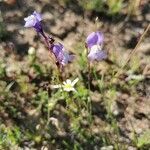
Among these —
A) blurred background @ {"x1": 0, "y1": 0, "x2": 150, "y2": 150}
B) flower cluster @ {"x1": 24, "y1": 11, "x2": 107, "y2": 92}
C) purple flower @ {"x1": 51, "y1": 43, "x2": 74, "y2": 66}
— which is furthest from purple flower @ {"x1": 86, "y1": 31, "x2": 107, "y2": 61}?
blurred background @ {"x1": 0, "y1": 0, "x2": 150, "y2": 150}

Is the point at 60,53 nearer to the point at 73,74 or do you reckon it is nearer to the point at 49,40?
Answer: the point at 49,40

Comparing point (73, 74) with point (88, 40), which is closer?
point (88, 40)

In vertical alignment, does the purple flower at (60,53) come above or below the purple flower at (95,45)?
above

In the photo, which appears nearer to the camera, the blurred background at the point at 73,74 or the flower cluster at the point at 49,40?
the flower cluster at the point at 49,40

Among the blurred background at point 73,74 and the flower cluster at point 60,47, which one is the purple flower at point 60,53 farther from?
the blurred background at point 73,74

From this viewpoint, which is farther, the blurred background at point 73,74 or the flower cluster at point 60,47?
the blurred background at point 73,74

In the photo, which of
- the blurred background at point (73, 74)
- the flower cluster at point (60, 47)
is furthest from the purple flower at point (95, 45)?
the blurred background at point (73, 74)

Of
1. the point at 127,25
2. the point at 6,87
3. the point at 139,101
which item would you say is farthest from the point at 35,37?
the point at 139,101

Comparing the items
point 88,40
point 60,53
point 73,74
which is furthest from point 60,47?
point 73,74

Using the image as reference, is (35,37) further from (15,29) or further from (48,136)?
(48,136)

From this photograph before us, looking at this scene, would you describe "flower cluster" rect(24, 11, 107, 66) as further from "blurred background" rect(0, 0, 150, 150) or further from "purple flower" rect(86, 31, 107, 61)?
"blurred background" rect(0, 0, 150, 150)

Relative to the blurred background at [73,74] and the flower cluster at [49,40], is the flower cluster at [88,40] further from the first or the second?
the blurred background at [73,74]

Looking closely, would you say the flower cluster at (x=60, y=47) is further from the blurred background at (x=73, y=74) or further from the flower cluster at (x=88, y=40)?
the blurred background at (x=73, y=74)
